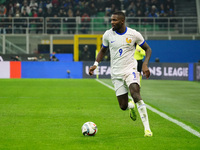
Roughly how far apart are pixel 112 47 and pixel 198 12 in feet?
102

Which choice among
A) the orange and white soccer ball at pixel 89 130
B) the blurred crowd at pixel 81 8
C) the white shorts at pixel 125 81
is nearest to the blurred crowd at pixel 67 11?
the blurred crowd at pixel 81 8

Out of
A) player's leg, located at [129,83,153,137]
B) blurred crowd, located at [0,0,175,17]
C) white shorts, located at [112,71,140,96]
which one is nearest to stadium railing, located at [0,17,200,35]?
blurred crowd, located at [0,0,175,17]

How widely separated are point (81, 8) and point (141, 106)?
31.3m

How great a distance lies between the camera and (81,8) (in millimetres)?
37688

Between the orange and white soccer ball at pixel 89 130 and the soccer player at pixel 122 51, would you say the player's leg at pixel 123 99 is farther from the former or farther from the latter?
the orange and white soccer ball at pixel 89 130

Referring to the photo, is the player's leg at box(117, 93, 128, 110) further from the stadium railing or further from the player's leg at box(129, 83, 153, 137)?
the stadium railing

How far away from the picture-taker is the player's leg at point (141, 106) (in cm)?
702

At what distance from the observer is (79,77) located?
29.0m

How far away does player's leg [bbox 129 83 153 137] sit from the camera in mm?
7018

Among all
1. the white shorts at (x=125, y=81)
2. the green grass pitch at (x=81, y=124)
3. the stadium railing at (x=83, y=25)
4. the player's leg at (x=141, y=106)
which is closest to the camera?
the green grass pitch at (x=81, y=124)

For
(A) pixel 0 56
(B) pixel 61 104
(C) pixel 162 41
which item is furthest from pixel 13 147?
(C) pixel 162 41

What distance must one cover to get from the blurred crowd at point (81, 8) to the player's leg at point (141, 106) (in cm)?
2975

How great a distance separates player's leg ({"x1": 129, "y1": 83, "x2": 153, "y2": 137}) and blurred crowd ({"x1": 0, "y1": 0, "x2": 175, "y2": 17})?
2975 cm

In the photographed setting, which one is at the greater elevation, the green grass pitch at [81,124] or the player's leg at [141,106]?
the player's leg at [141,106]
